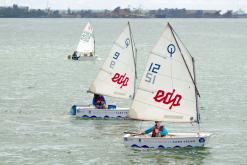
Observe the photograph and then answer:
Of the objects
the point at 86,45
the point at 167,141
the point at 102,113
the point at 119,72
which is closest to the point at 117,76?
the point at 119,72

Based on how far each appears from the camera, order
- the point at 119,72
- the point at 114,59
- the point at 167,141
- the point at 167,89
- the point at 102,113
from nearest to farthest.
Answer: the point at 167,141, the point at 167,89, the point at 102,113, the point at 114,59, the point at 119,72

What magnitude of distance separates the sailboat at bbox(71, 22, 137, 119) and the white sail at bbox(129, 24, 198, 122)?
36.4 ft

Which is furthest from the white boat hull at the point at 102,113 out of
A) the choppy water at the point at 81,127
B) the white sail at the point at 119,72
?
the white sail at the point at 119,72

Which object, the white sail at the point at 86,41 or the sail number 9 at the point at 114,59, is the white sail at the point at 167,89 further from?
the white sail at the point at 86,41

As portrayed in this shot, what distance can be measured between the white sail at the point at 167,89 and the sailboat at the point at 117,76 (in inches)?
437

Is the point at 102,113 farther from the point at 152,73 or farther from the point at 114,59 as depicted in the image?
the point at 152,73

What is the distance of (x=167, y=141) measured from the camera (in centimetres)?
5003

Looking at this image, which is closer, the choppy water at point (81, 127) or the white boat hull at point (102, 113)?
the choppy water at point (81, 127)

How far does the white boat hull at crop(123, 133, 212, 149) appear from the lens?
4997cm

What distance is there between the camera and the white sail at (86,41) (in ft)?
413

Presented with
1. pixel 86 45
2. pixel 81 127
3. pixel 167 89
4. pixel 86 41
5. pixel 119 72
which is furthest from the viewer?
pixel 86 45

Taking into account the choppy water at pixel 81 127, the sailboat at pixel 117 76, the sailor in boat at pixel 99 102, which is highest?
the sailboat at pixel 117 76

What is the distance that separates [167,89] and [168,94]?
425mm

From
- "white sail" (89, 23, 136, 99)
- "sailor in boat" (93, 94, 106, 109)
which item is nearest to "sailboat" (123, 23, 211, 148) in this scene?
"sailor in boat" (93, 94, 106, 109)
